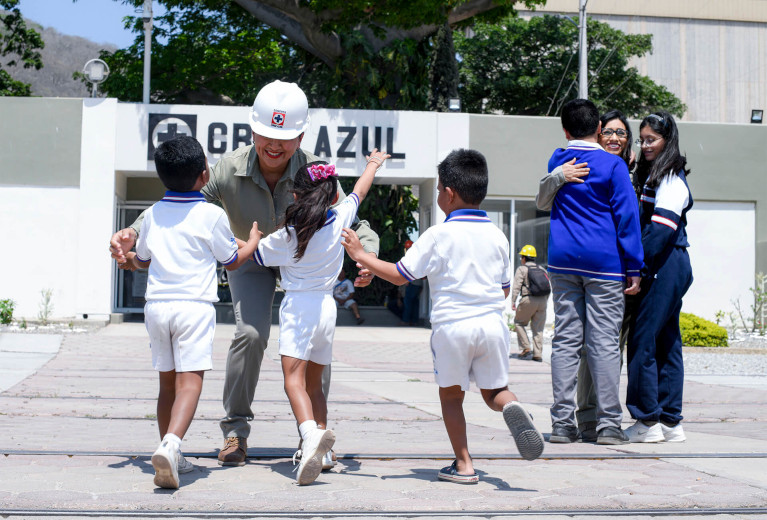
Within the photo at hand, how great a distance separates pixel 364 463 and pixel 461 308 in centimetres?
110

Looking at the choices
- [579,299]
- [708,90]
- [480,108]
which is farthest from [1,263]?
[708,90]

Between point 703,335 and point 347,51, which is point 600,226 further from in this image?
point 347,51

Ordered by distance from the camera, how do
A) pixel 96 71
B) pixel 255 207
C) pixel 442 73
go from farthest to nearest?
pixel 442 73 → pixel 96 71 → pixel 255 207

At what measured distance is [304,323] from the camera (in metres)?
4.37

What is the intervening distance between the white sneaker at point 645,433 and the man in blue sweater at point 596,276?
0.12 m

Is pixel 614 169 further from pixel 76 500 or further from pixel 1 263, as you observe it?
pixel 1 263

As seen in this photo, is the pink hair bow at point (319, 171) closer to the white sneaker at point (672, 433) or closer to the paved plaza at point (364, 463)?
the paved plaza at point (364, 463)

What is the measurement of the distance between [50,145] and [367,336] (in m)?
7.97

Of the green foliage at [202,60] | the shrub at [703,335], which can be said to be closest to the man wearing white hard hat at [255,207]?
the shrub at [703,335]

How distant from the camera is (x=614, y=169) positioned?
5.61 m

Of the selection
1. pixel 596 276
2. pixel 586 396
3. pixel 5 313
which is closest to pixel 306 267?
pixel 596 276

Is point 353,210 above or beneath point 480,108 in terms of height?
beneath

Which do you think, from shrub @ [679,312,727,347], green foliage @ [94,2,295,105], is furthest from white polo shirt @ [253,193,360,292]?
green foliage @ [94,2,295,105]

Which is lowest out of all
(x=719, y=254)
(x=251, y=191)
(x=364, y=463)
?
(x=364, y=463)
